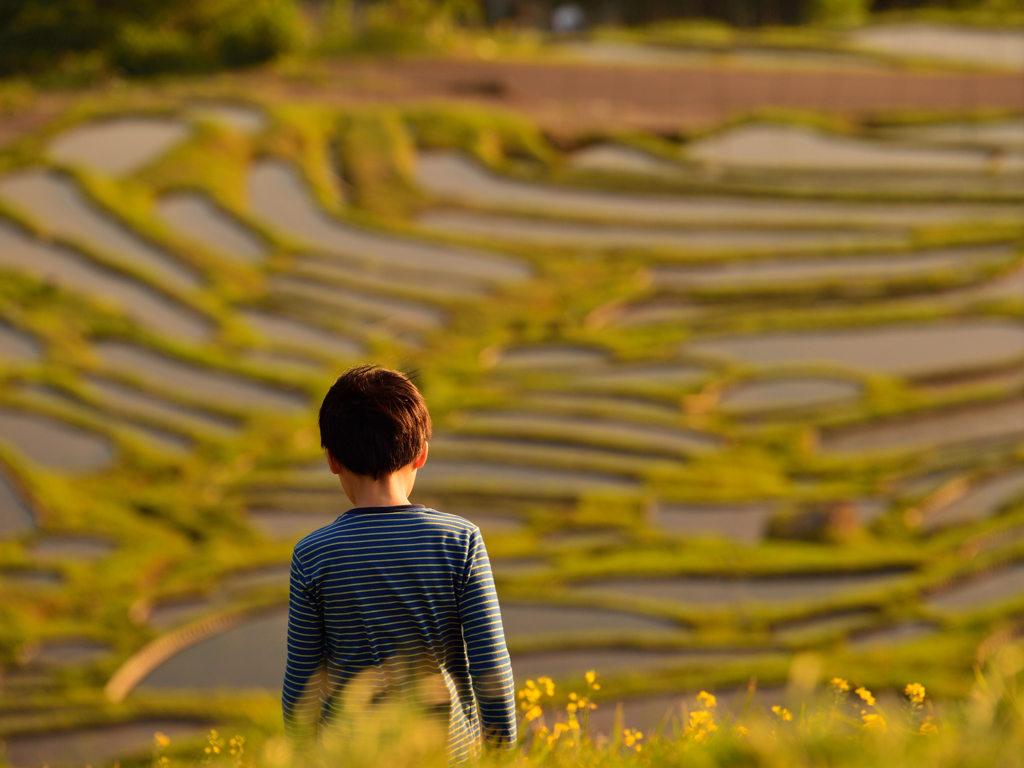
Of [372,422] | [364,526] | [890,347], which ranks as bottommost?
[890,347]

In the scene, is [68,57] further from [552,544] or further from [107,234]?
[552,544]

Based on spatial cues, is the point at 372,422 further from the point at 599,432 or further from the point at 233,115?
the point at 233,115

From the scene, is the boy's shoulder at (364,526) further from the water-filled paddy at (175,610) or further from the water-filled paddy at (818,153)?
the water-filled paddy at (818,153)

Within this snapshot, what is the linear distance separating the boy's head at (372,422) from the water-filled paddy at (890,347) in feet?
34.1

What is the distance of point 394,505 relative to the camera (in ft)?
8.03

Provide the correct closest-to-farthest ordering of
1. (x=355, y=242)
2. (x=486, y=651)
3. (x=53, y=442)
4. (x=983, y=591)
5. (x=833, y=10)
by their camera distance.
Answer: (x=486, y=651) < (x=983, y=591) < (x=53, y=442) < (x=355, y=242) < (x=833, y=10)

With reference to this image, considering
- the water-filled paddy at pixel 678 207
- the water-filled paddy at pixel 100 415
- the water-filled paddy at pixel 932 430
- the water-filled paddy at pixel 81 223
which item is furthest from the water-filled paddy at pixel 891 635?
the water-filled paddy at pixel 678 207

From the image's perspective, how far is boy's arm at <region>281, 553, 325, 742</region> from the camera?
2.44 meters

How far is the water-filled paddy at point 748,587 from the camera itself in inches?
332

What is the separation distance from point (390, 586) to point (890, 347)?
1115cm

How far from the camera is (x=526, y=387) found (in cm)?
1216

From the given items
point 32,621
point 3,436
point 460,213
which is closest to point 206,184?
point 460,213

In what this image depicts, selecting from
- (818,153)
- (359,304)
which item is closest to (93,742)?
(359,304)

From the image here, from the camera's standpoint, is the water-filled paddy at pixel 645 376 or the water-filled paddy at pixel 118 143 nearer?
the water-filled paddy at pixel 645 376
